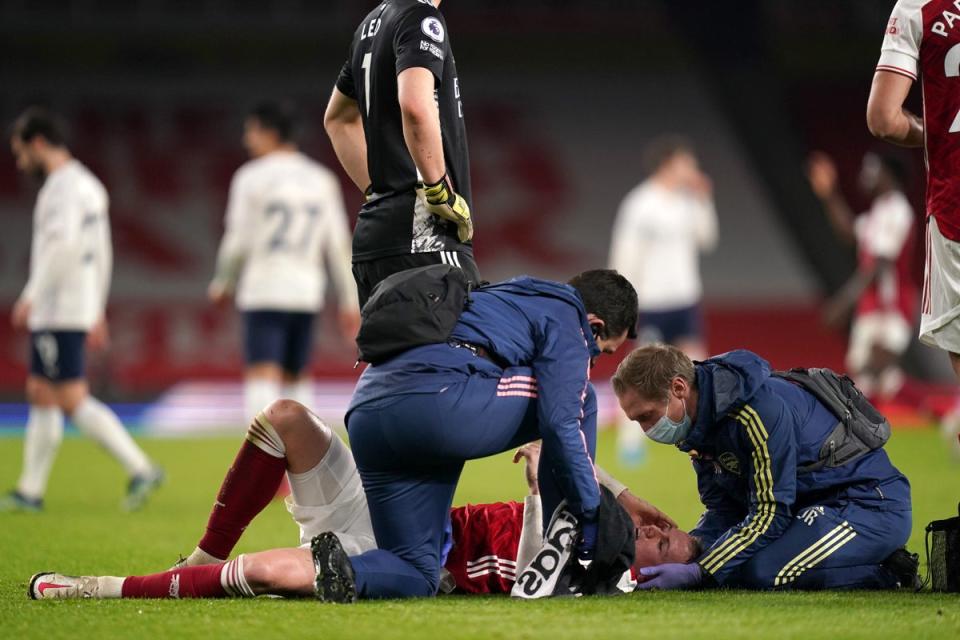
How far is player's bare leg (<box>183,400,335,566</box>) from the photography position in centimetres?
488

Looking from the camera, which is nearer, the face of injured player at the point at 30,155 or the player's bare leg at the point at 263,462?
the player's bare leg at the point at 263,462

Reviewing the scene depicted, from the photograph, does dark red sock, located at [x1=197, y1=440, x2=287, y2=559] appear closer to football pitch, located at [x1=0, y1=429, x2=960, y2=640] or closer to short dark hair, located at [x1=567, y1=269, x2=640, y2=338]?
football pitch, located at [x1=0, y1=429, x2=960, y2=640]

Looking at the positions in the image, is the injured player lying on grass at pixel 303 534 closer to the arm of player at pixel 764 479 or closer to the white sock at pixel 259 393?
the arm of player at pixel 764 479

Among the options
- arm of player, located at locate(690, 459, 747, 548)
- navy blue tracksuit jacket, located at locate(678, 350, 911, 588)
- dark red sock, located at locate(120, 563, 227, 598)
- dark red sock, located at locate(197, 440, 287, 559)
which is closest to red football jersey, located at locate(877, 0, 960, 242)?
navy blue tracksuit jacket, located at locate(678, 350, 911, 588)

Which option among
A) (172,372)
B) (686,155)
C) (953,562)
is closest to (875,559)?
(953,562)

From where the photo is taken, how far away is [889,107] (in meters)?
4.82

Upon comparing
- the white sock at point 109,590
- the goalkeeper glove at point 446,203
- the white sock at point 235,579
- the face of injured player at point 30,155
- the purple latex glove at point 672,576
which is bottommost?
the purple latex glove at point 672,576

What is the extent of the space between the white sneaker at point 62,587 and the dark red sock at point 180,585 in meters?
0.11

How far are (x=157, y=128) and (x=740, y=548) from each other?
19.5 m

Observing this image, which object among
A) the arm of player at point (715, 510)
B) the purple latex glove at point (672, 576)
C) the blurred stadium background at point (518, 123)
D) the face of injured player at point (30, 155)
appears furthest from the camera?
the blurred stadium background at point (518, 123)

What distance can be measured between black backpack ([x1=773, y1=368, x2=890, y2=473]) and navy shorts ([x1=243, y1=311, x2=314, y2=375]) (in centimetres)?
485

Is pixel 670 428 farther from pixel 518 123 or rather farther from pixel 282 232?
pixel 518 123

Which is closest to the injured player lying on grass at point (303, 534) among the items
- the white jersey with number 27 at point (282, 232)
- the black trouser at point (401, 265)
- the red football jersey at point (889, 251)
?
the black trouser at point (401, 265)

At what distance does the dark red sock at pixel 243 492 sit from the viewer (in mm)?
4945
